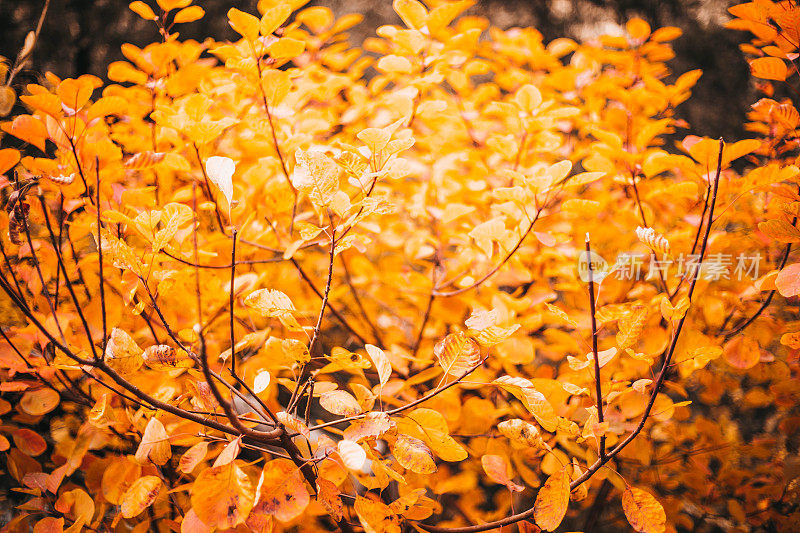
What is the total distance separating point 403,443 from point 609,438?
484mm

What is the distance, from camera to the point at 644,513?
25.1 inches

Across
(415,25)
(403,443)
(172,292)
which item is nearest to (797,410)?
(403,443)

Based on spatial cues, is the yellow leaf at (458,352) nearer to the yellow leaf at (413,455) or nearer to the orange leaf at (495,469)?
the yellow leaf at (413,455)

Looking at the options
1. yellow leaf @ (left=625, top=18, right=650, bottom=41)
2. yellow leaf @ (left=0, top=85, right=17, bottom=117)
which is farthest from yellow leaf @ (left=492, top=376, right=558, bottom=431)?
yellow leaf @ (left=625, top=18, right=650, bottom=41)

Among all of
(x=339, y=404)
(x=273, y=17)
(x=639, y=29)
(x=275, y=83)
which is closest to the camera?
(x=339, y=404)

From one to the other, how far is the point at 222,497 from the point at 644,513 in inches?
21.3

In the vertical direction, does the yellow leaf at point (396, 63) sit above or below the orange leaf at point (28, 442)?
above

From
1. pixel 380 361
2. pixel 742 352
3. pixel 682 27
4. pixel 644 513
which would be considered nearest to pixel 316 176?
pixel 380 361

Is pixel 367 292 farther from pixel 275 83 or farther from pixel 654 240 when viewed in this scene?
pixel 654 240

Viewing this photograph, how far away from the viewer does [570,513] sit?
1539 mm

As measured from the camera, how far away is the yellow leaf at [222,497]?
1.83 ft

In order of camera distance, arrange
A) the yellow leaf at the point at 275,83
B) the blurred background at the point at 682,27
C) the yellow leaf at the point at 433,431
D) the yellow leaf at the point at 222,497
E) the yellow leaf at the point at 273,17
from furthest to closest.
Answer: the blurred background at the point at 682,27 < the yellow leaf at the point at 275,83 < the yellow leaf at the point at 273,17 < the yellow leaf at the point at 433,431 < the yellow leaf at the point at 222,497

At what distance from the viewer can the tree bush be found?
65cm

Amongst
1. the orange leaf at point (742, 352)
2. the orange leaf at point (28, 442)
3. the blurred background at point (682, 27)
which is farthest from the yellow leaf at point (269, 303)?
the blurred background at point (682, 27)
